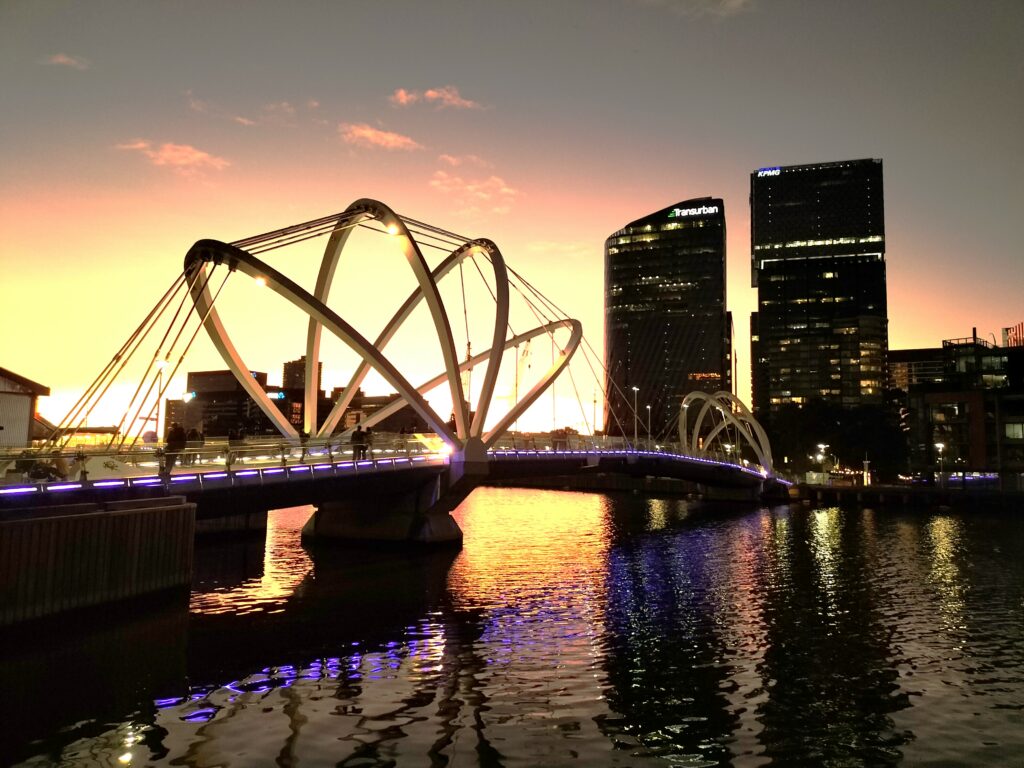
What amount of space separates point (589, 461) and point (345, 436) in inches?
793

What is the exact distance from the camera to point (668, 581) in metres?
32.6

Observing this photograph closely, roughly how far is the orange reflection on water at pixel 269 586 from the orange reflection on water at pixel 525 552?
6.64 m

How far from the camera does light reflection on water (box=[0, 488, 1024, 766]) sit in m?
13.0

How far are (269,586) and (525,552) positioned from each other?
16.1 meters

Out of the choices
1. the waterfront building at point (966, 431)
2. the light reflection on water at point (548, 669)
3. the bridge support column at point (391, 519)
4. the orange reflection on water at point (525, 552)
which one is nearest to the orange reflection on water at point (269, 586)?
the light reflection on water at point (548, 669)

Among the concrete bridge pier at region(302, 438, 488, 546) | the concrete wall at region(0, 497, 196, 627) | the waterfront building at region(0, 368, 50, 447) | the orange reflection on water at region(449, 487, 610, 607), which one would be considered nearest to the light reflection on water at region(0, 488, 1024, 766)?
the orange reflection on water at region(449, 487, 610, 607)

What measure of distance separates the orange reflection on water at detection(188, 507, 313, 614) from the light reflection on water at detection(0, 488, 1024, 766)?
192mm

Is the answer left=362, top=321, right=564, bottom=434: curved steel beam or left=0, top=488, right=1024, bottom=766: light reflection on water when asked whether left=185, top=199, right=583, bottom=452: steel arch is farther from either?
left=0, top=488, right=1024, bottom=766: light reflection on water

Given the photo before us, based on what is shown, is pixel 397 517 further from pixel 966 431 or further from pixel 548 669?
pixel 966 431

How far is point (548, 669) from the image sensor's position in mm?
17953

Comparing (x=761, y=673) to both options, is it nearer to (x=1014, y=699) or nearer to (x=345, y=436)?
(x=1014, y=699)

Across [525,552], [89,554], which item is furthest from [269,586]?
[525,552]

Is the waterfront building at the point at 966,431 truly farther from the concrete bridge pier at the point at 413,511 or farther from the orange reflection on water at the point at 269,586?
the orange reflection on water at the point at 269,586

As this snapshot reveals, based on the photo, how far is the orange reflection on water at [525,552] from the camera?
29734 millimetres
